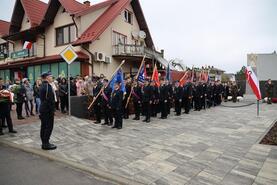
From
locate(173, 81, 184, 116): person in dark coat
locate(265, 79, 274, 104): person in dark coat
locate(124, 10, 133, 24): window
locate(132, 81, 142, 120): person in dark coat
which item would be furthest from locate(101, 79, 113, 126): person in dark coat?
locate(265, 79, 274, 104): person in dark coat

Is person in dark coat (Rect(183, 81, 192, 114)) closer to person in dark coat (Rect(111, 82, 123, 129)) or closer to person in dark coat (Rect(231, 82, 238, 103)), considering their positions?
person in dark coat (Rect(111, 82, 123, 129))

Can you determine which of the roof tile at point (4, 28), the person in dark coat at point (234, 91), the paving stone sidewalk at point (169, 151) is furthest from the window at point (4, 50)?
the person in dark coat at point (234, 91)

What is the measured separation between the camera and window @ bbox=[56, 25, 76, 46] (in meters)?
19.9

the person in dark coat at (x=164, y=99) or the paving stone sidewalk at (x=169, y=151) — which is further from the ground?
the person in dark coat at (x=164, y=99)

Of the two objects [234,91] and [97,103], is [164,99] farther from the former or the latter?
[234,91]

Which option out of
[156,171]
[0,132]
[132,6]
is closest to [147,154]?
[156,171]

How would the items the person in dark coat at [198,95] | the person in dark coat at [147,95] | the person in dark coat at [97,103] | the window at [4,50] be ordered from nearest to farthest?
the person in dark coat at [97,103]
the person in dark coat at [147,95]
the person in dark coat at [198,95]
the window at [4,50]

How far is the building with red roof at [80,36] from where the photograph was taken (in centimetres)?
1855

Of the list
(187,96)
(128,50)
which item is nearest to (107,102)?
(187,96)

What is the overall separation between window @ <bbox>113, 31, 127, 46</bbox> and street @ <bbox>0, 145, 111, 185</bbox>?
15984mm

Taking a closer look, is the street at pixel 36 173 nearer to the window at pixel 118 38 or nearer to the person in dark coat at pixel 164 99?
the person in dark coat at pixel 164 99

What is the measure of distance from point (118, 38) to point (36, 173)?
58.0 ft

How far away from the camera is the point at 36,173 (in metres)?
4.70

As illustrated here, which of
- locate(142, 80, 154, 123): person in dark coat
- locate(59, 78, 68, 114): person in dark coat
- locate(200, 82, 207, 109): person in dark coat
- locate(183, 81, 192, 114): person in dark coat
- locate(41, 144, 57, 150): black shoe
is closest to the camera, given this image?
locate(41, 144, 57, 150): black shoe
